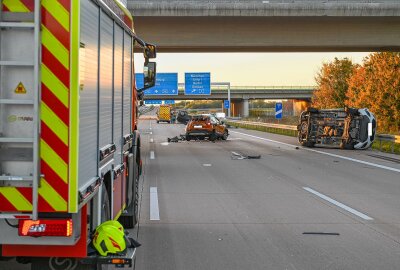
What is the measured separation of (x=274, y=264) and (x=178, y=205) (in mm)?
4146

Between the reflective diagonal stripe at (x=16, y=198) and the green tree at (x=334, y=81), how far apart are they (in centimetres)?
5803

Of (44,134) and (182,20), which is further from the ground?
(182,20)

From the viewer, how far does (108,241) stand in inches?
175

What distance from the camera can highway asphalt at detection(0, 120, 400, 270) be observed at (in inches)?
256

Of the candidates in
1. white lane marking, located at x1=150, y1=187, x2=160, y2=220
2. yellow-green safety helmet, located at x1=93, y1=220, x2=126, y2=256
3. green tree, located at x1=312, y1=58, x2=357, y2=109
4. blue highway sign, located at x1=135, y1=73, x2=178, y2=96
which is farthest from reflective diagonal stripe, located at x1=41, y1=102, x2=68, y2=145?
green tree, located at x1=312, y1=58, x2=357, y2=109

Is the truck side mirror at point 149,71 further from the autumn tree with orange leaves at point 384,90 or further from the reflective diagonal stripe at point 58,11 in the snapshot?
the autumn tree with orange leaves at point 384,90

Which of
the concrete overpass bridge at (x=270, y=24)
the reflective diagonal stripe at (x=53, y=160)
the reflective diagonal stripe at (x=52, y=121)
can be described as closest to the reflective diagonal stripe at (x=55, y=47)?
the reflective diagonal stripe at (x=52, y=121)

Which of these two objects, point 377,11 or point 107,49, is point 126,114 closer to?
point 107,49

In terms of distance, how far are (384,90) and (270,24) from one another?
20449mm

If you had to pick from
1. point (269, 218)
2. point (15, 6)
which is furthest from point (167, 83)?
point (15, 6)

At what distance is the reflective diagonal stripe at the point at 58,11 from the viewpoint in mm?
3799

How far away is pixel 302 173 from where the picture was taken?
15.6m

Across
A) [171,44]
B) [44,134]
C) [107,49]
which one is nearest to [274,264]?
[107,49]

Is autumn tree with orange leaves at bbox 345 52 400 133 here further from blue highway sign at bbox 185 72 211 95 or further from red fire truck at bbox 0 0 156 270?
red fire truck at bbox 0 0 156 270
